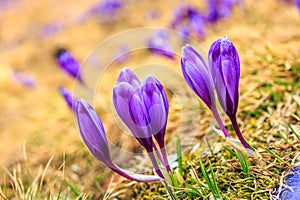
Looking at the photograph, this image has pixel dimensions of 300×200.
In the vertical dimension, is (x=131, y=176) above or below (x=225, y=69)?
below

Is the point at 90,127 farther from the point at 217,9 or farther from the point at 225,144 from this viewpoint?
the point at 217,9

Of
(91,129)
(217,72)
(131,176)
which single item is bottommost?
(131,176)

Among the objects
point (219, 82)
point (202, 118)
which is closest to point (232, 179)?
point (219, 82)

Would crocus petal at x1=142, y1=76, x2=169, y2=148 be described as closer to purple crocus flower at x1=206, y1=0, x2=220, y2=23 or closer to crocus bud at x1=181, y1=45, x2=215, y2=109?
crocus bud at x1=181, y1=45, x2=215, y2=109

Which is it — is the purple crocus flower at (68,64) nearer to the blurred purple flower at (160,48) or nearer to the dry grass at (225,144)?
the dry grass at (225,144)

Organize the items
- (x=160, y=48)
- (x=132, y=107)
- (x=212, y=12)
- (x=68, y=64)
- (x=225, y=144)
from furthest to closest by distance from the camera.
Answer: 1. (x=212, y=12)
2. (x=160, y=48)
3. (x=68, y=64)
4. (x=225, y=144)
5. (x=132, y=107)

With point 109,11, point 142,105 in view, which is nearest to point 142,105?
point 142,105

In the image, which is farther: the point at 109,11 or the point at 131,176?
the point at 109,11
